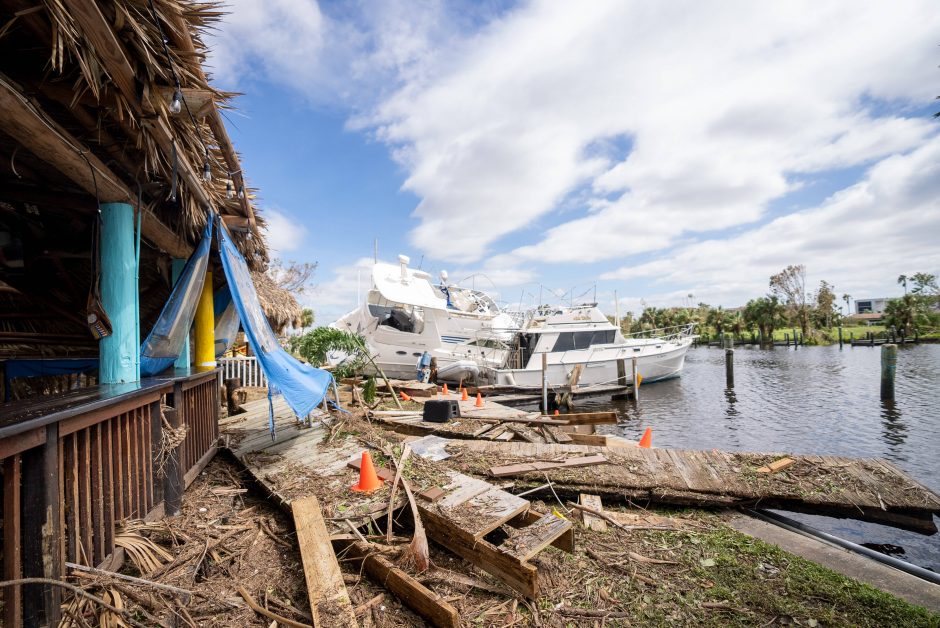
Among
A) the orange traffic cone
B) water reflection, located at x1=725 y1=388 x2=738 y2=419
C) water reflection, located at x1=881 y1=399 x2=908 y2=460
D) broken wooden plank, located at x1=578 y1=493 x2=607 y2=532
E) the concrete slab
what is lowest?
water reflection, located at x1=725 y1=388 x2=738 y2=419

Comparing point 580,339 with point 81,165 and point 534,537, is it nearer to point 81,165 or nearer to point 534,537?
point 534,537

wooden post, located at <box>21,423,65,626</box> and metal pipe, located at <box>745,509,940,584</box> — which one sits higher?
wooden post, located at <box>21,423,65,626</box>

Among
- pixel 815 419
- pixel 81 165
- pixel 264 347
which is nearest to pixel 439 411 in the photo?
pixel 264 347

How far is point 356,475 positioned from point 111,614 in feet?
9.19

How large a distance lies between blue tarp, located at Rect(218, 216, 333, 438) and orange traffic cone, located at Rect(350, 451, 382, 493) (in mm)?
1394

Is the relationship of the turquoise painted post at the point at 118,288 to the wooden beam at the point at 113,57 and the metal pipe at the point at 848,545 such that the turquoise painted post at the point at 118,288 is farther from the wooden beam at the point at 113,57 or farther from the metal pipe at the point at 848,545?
the metal pipe at the point at 848,545

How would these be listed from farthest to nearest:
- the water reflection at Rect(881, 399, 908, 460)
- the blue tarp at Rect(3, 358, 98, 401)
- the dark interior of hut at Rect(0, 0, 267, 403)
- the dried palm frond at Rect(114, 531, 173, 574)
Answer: the water reflection at Rect(881, 399, 908, 460) → the blue tarp at Rect(3, 358, 98, 401) → the dried palm frond at Rect(114, 531, 173, 574) → the dark interior of hut at Rect(0, 0, 267, 403)

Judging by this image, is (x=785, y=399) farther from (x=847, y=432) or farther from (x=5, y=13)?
(x=5, y=13)

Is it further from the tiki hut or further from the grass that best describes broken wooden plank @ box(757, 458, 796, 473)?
the tiki hut

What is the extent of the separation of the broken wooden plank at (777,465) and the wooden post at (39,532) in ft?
23.1

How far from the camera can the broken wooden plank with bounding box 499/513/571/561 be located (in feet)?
11.3

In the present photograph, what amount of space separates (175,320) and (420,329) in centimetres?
1601

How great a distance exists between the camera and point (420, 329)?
20.8 metres

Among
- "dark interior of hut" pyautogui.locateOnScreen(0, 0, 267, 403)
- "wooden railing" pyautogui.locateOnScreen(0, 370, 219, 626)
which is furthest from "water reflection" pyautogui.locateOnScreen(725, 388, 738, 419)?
"wooden railing" pyautogui.locateOnScreen(0, 370, 219, 626)
